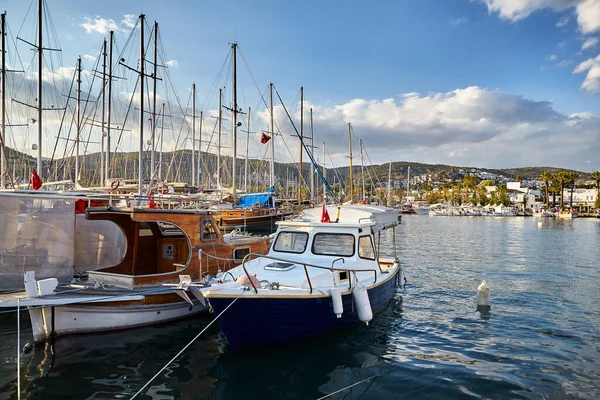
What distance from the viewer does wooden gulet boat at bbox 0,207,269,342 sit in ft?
30.5

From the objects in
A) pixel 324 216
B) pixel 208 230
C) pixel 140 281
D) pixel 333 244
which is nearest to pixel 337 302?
pixel 333 244

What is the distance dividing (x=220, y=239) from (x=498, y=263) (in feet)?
61.8

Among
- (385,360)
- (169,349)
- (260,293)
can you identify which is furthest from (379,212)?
(169,349)

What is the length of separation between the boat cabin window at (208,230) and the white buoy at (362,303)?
210 inches

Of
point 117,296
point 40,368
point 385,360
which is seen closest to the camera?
point 40,368

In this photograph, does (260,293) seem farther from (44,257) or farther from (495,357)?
(44,257)

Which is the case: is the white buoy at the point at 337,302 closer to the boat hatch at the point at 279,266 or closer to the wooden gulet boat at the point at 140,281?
the boat hatch at the point at 279,266

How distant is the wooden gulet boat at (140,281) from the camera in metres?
9.29

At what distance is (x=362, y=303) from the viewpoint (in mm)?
9289

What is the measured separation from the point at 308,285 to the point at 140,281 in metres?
5.07

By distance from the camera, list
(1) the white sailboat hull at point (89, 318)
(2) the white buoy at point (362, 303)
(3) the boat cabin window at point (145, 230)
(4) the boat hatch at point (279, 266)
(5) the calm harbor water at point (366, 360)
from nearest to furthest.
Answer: (5) the calm harbor water at point (366, 360) → (2) the white buoy at point (362, 303) → (1) the white sailboat hull at point (89, 318) → (4) the boat hatch at point (279, 266) → (3) the boat cabin window at point (145, 230)

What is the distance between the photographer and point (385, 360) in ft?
29.2

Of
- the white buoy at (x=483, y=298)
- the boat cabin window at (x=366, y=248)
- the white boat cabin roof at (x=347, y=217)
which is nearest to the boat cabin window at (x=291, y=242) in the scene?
the white boat cabin roof at (x=347, y=217)

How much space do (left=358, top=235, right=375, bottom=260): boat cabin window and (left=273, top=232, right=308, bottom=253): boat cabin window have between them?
1.57 meters
